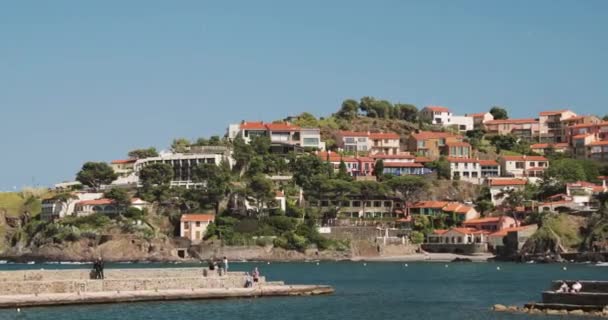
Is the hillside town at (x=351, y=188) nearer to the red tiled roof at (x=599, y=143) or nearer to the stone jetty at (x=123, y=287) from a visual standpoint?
the red tiled roof at (x=599, y=143)

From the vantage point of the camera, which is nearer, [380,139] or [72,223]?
[72,223]

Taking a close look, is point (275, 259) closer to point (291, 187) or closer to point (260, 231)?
point (260, 231)

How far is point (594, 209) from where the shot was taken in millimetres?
113250

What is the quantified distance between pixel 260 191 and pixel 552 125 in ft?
210

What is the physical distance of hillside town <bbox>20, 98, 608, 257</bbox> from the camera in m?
116

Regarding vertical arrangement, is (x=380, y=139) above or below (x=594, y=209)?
above

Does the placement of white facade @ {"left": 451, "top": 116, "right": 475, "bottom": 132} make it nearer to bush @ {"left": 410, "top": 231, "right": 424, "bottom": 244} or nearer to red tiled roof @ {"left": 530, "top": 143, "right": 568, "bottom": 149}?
red tiled roof @ {"left": 530, "top": 143, "right": 568, "bottom": 149}

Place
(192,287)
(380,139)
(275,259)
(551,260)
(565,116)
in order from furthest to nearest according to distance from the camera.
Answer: (565,116), (380,139), (275,259), (551,260), (192,287)

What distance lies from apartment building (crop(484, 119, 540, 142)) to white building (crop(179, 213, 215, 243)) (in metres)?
61.0

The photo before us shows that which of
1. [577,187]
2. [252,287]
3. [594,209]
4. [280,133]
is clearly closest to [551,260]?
[594,209]

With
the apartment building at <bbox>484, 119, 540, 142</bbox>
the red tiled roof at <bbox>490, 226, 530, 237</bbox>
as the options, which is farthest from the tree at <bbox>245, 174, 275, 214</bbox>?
the apartment building at <bbox>484, 119, 540, 142</bbox>

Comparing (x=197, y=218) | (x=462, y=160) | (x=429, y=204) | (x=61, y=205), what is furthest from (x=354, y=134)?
(x=61, y=205)

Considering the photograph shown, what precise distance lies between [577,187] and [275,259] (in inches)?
1458

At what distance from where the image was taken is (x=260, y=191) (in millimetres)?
118375
